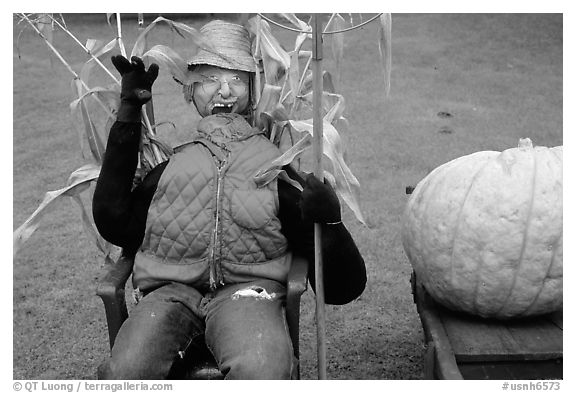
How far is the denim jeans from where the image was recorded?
2160 millimetres

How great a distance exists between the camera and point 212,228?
2408 millimetres

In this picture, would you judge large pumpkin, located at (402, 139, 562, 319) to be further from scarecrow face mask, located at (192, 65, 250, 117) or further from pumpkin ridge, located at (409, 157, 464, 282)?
A: scarecrow face mask, located at (192, 65, 250, 117)

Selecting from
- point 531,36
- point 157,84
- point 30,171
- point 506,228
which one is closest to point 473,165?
point 506,228

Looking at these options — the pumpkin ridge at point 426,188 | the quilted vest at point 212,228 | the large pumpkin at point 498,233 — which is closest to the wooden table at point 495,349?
the large pumpkin at point 498,233

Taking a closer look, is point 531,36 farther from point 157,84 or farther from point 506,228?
point 506,228

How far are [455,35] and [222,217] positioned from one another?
746 centimetres

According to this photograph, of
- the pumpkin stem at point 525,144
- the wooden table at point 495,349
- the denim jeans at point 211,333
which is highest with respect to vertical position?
the pumpkin stem at point 525,144

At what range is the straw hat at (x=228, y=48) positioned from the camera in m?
2.55

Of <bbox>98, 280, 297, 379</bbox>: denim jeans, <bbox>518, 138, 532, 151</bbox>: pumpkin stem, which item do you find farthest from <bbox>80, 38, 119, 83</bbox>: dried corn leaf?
<bbox>518, 138, 532, 151</bbox>: pumpkin stem

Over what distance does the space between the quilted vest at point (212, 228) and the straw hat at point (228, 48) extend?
33cm

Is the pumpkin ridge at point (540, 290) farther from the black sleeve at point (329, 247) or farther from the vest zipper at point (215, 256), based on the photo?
the vest zipper at point (215, 256)

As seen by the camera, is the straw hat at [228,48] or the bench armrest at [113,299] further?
the straw hat at [228,48]

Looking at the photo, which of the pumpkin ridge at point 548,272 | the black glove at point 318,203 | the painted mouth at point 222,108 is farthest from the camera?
the painted mouth at point 222,108

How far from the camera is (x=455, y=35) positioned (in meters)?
9.18
